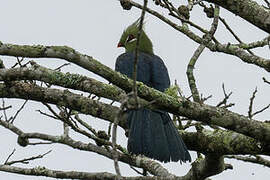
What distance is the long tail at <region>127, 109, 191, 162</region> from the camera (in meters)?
4.72

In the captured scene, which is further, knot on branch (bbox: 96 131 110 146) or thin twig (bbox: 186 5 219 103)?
knot on branch (bbox: 96 131 110 146)

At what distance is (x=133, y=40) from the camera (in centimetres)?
812

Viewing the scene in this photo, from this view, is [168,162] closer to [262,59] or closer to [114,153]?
[262,59]

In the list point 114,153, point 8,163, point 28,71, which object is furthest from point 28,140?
point 114,153

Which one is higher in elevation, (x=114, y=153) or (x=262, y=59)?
(x=262, y=59)

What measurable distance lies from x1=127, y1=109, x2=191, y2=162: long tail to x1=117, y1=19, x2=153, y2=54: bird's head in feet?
8.28

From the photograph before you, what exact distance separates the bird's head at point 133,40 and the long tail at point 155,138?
252 centimetres

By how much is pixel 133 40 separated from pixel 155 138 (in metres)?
3.12

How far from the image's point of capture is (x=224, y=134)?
13.1 feet

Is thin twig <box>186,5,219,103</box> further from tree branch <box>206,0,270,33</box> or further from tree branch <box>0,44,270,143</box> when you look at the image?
tree branch <box>206,0,270,33</box>

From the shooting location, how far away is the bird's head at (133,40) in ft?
26.2

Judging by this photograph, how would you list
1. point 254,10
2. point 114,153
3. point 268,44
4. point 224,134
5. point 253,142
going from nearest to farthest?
point 114,153, point 254,10, point 253,142, point 224,134, point 268,44

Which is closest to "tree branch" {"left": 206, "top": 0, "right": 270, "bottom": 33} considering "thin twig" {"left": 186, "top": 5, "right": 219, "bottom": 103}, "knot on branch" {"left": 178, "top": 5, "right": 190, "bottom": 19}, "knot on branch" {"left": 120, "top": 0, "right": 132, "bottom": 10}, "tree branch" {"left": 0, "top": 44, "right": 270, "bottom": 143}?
"tree branch" {"left": 0, "top": 44, "right": 270, "bottom": 143}

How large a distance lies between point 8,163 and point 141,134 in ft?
4.00
